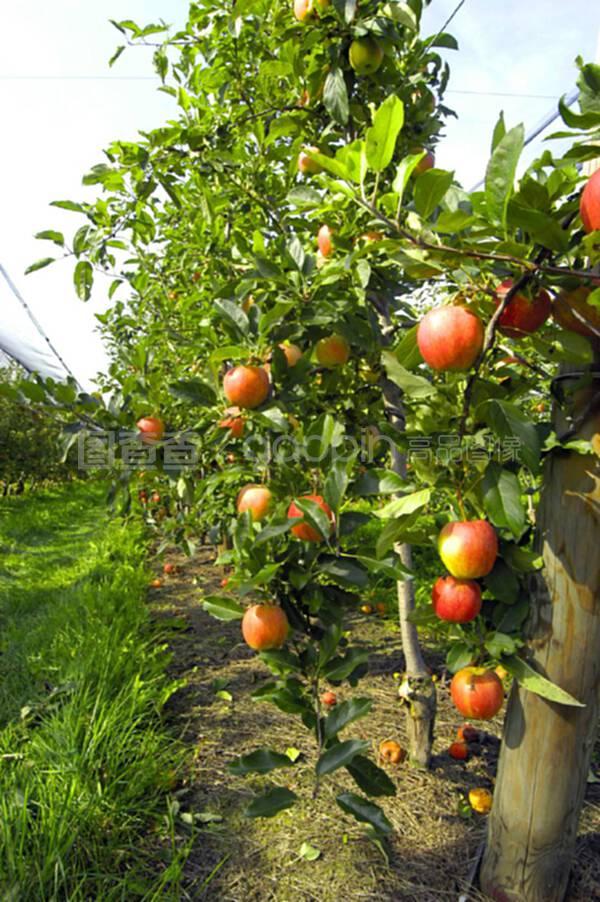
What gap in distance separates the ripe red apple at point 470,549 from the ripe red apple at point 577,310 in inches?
14.1

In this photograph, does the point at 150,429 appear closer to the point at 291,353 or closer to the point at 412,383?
the point at 291,353

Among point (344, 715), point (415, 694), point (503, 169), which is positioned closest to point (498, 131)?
point (503, 169)

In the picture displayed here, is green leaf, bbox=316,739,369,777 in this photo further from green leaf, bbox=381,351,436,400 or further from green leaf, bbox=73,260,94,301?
green leaf, bbox=73,260,94,301

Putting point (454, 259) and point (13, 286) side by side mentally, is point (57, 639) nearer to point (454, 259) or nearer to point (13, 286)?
point (454, 259)

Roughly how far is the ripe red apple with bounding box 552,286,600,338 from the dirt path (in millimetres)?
1210

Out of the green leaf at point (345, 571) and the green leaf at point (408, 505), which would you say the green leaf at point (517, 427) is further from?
the green leaf at point (345, 571)

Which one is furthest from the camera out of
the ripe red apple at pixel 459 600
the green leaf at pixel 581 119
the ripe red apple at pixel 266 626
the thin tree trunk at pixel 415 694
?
the thin tree trunk at pixel 415 694

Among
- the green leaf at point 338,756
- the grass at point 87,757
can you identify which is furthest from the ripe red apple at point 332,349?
the grass at point 87,757

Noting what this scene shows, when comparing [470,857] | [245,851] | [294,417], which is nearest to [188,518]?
[294,417]

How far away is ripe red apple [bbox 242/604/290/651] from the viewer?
3.73 ft

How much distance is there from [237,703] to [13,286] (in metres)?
9.57

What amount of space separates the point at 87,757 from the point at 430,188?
1.62 m

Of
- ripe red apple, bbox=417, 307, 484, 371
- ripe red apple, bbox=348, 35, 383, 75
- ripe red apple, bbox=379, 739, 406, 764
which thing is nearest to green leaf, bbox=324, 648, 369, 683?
ripe red apple, bbox=417, 307, 484, 371

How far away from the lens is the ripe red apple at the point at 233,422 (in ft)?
4.01
